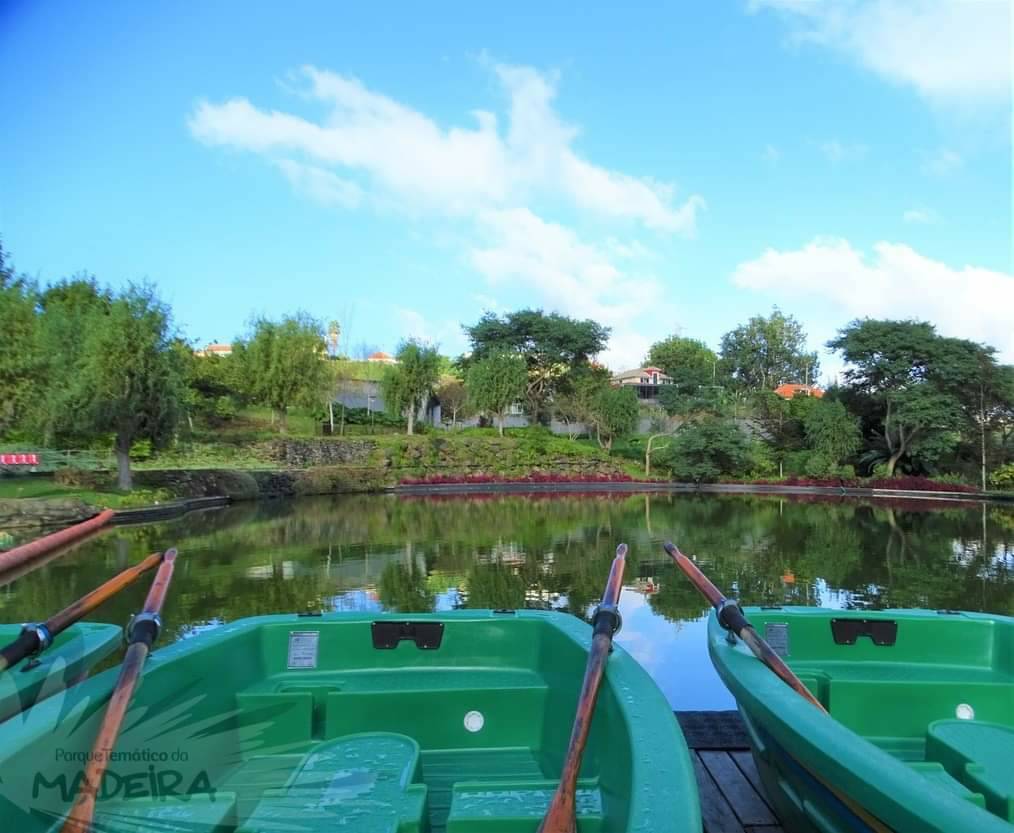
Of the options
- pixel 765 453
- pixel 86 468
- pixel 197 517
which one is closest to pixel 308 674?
pixel 197 517

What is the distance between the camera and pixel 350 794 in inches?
72.1

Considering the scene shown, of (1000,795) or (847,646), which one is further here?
(847,646)

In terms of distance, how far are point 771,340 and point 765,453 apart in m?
20.4

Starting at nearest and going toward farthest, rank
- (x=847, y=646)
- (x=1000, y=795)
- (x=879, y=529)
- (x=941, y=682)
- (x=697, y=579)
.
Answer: (x=1000, y=795), (x=697, y=579), (x=941, y=682), (x=847, y=646), (x=879, y=529)

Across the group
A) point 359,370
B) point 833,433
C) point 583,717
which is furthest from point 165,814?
point 359,370

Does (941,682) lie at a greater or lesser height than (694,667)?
greater

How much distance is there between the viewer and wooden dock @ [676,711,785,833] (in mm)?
2209

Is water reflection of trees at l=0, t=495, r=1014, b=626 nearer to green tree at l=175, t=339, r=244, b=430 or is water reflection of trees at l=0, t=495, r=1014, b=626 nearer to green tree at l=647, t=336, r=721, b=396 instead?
green tree at l=175, t=339, r=244, b=430

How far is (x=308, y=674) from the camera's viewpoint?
271 centimetres

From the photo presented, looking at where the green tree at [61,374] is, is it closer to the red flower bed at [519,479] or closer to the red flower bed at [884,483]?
the red flower bed at [519,479]

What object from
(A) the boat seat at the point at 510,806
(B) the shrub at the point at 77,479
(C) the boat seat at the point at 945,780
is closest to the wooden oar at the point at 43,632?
(A) the boat seat at the point at 510,806

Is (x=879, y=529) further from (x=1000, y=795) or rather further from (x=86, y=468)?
(x=86, y=468)

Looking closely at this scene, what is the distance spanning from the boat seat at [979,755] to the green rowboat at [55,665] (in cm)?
250

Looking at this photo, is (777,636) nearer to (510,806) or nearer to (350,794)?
(510,806)
